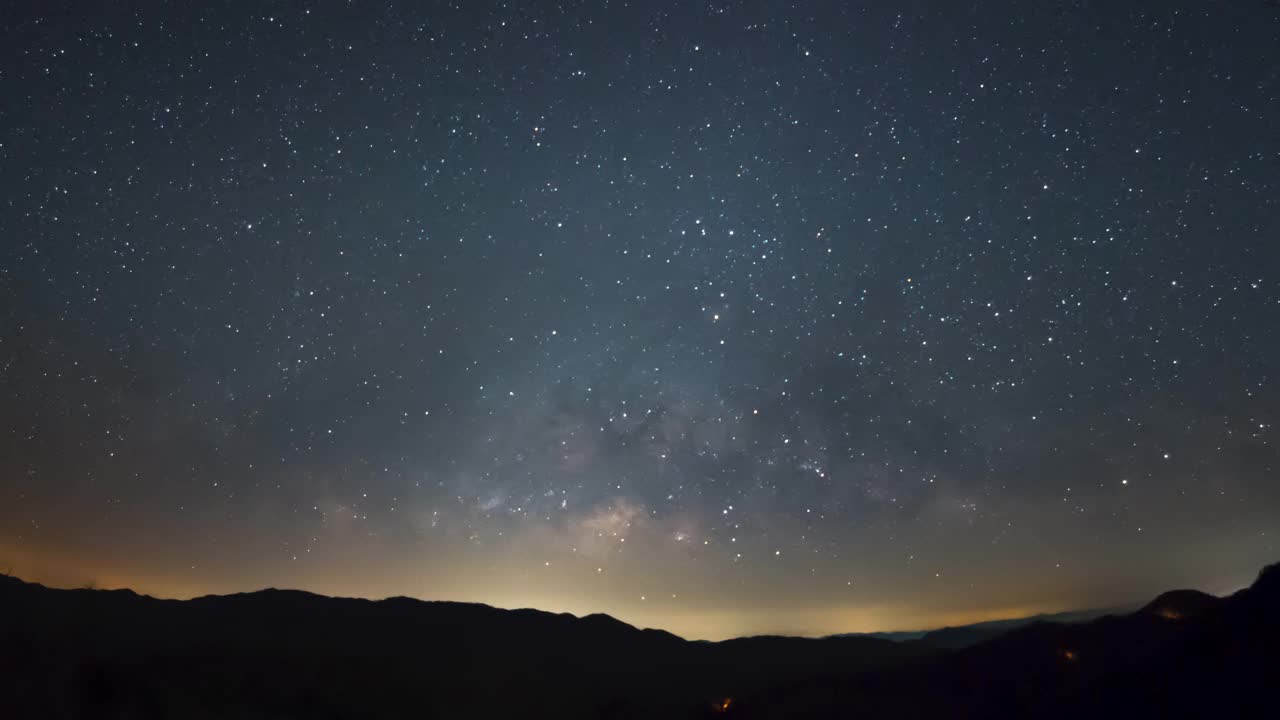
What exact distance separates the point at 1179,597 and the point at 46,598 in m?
55.4

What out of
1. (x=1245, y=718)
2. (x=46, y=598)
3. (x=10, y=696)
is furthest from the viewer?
(x=46, y=598)

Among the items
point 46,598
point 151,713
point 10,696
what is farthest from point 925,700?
point 46,598

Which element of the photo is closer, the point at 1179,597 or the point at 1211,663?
the point at 1211,663

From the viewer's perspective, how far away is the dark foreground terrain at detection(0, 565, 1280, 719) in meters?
22.6

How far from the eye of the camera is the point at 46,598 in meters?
35.3

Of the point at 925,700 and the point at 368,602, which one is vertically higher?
the point at 368,602

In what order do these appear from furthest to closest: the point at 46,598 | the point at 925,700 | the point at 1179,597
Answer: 1. the point at 46,598
2. the point at 925,700
3. the point at 1179,597

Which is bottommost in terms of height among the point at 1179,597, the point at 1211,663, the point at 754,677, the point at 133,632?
the point at 754,677

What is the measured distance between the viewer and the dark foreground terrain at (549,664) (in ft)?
74.0

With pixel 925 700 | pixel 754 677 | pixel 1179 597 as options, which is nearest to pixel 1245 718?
pixel 1179 597

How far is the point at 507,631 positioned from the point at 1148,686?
40.6 m

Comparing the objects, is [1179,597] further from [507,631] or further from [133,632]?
[133,632]

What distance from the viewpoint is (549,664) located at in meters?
45.4

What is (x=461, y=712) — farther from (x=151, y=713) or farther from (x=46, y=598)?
(x=46, y=598)
